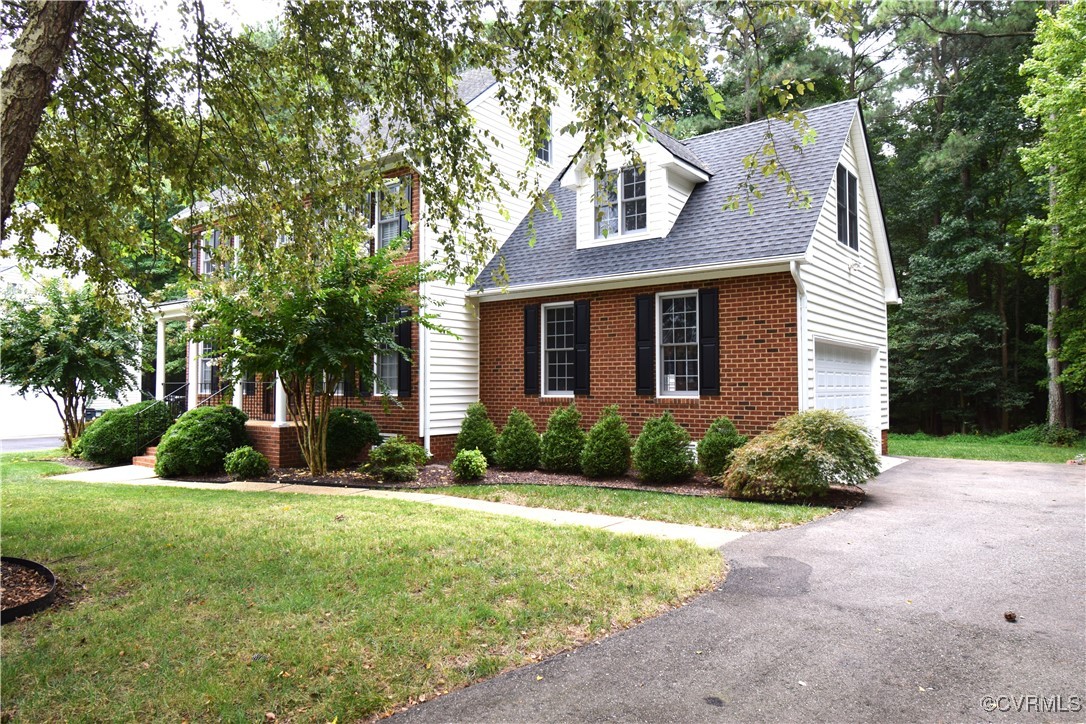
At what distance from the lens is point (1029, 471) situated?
11.9 metres

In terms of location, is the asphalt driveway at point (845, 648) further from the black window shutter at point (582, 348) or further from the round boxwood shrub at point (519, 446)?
the black window shutter at point (582, 348)

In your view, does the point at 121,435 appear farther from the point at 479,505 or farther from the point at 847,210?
the point at 847,210

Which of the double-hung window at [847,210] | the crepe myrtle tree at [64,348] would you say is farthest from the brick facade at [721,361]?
the crepe myrtle tree at [64,348]

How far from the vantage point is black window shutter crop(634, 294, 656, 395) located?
11.5m

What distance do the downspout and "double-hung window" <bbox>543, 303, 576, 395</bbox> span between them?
4218 millimetres

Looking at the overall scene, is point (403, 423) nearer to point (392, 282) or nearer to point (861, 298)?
point (392, 282)

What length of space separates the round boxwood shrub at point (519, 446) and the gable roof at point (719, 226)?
255 centimetres

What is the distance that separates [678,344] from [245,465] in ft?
25.8

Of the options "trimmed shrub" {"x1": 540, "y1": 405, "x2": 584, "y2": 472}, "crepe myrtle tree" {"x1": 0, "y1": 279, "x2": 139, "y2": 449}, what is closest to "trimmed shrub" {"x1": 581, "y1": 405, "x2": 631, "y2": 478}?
"trimmed shrub" {"x1": 540, "y1": 405, "x2": 584, "y2": 472}

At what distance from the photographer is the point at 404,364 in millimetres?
13320

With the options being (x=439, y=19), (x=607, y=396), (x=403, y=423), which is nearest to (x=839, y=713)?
(x=439, y=19)

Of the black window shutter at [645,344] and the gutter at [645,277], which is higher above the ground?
the gutter at [645,277]

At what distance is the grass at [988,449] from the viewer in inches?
579

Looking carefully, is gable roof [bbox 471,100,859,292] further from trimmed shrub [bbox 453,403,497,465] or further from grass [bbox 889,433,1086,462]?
grass [bbox 889,433,1086,462]
